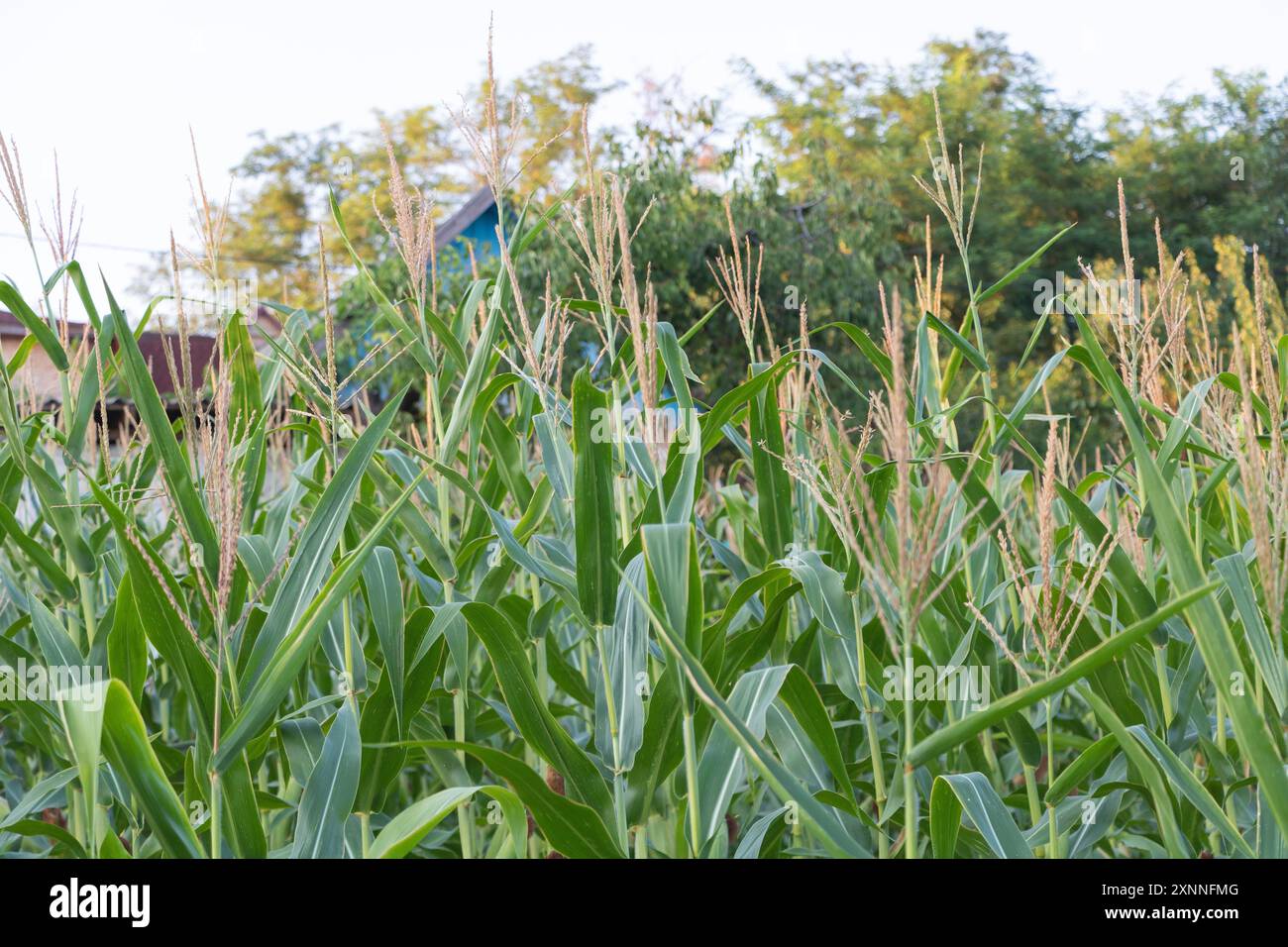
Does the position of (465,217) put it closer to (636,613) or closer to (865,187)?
(865,187)

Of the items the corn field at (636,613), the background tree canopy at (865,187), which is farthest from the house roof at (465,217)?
the corn field at (636,613)

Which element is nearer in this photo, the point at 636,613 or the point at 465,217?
the point at 636,613

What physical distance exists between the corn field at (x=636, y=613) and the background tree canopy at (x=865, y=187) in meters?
3.56

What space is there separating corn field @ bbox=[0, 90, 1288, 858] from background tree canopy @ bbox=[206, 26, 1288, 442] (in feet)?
11.7

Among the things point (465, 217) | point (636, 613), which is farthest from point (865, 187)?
point (636, 613)

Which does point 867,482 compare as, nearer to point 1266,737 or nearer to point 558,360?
point 558,360

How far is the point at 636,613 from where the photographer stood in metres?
1.65

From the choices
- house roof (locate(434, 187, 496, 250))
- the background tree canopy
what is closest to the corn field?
the background tree canopy

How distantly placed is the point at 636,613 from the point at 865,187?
39.9 feet

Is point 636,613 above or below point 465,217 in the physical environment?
below

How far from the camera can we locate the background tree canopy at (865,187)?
10.8 m

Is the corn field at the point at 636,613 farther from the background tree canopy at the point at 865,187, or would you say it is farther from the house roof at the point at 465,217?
the house roof at the point at 465,217
